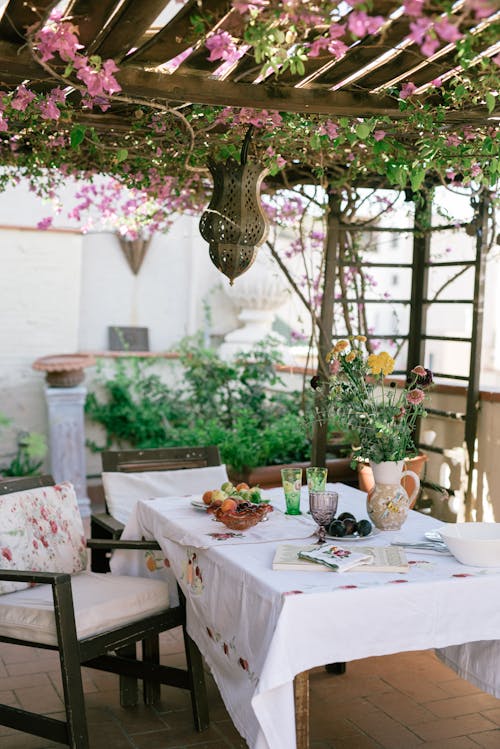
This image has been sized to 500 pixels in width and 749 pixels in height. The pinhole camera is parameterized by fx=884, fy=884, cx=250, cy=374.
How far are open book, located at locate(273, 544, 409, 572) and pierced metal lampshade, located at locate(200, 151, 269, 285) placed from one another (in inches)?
48.0

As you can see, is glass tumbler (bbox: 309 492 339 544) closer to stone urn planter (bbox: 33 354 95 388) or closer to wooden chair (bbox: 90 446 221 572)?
wooden chair (bbox: 90 446 221 572)

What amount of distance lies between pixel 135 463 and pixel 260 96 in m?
1.74

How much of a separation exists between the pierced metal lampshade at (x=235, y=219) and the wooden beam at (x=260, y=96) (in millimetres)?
414

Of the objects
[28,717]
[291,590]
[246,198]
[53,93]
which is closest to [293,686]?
[291,590]

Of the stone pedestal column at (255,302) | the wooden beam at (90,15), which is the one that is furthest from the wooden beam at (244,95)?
the stone pedestal column at (255,302)

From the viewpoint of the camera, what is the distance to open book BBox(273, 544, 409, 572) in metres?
2.53

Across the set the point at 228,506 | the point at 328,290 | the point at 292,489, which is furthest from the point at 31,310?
the point at 228,506

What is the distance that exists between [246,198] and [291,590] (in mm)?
1683

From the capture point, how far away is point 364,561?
257 cm

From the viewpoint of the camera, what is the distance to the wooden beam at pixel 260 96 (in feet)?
9.49

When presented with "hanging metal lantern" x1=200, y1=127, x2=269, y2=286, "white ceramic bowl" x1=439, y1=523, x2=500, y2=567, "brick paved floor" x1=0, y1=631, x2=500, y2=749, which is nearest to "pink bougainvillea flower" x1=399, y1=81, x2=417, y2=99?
"hanging metal lantern" x1=200, y1=127, x2=269, y2=286

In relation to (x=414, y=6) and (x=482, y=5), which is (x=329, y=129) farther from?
(x=482, y=5)

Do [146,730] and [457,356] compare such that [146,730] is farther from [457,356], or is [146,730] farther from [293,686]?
[457,356]

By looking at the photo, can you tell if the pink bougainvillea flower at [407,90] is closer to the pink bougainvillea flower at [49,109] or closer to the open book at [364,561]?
the pink bougainvillea flower at [49,109]
